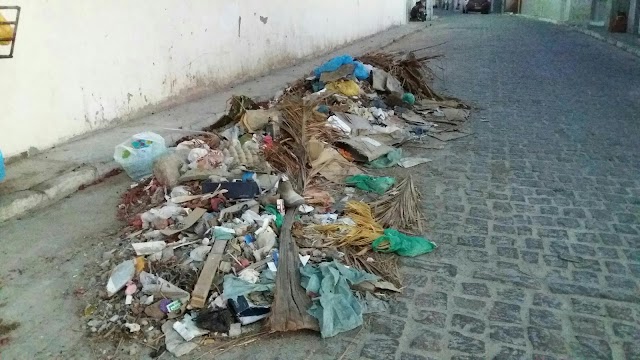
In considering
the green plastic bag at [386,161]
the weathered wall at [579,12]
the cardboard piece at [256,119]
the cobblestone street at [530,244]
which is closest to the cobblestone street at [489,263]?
the cobblestone street at [530,244]

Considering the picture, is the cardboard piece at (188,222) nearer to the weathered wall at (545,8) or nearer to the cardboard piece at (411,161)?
the cardboard piece at (411,161)

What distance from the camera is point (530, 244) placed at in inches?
144

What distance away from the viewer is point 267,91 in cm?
836

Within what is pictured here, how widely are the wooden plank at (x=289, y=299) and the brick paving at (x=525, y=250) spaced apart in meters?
0.10

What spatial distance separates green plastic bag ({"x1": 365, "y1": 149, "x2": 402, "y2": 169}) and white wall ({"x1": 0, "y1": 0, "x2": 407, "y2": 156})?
3224mm

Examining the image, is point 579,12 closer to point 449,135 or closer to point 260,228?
point 449,135

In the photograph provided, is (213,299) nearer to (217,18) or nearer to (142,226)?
(142,226)

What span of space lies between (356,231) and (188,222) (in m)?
1.23

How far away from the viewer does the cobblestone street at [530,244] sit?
269 cm

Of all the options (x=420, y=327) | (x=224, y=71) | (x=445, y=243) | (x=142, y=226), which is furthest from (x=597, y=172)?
(x=224, y=71)

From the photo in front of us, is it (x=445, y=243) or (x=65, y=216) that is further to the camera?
(x=65, y=216)

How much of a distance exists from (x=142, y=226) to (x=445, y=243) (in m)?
2.26

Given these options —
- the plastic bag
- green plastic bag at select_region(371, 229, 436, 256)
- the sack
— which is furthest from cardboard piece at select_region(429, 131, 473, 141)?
the sack

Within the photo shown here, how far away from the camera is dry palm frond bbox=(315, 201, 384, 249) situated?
3.62 metres
